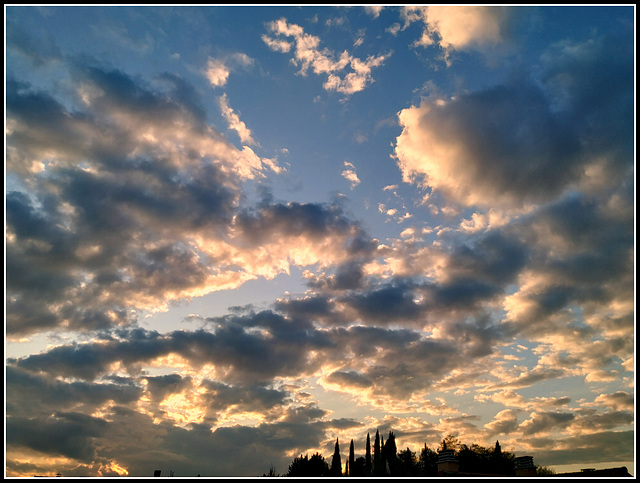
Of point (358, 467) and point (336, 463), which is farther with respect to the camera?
point (358, 467)

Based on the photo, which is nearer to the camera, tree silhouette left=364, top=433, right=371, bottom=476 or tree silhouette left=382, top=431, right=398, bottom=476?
tree silhouette left=364, top=433, right=371, bottom=476

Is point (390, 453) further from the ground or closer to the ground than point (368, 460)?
further from the ground

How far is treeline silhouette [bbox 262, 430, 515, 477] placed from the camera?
4535 inches

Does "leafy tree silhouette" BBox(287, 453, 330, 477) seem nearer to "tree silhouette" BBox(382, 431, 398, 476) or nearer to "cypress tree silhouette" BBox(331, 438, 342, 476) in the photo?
"cypress tree silhouette" BBox(331, 438, 342, 476)

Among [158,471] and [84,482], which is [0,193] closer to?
[84,482]

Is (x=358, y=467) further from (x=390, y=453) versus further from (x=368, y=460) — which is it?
(x=390, y=453)

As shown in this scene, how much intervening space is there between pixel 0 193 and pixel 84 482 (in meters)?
19.7

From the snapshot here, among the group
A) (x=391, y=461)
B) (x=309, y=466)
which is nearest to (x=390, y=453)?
(x=391, y=461)

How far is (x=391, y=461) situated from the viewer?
137250mm

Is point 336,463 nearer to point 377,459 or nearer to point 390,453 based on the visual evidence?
point 377,459

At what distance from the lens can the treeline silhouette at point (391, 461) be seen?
115m

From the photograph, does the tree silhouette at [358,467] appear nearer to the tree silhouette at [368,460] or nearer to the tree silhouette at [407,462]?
the tree silhouette at [368,460]

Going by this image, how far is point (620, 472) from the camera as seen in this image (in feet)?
111

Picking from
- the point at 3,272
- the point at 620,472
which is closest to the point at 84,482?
the point at 3,272
